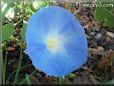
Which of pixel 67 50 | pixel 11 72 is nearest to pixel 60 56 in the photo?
pixel 67 50

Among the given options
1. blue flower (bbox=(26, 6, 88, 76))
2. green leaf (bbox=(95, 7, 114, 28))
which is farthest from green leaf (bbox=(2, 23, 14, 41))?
green leaf (bbox=(95, 7, 114, 28))

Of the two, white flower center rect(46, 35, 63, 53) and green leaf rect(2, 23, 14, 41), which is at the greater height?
green leaf rect(2, 23, 14, 41)

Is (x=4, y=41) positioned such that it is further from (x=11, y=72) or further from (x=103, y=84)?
(x=103, y=84)

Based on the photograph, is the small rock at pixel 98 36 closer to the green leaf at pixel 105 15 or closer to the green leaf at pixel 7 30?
the green leaf at pixel 105 15

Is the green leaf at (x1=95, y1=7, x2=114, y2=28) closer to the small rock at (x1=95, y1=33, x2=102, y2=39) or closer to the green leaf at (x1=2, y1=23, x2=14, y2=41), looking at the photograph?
the small rock at (x1=95, y1=33, x2=102, y2=39)

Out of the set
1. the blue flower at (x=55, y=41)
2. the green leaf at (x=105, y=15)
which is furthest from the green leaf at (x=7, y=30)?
the green leaf at (x=105, y=15)

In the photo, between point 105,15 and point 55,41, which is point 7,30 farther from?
point 105,15

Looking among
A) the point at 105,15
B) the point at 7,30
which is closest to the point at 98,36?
the point at 105,15
